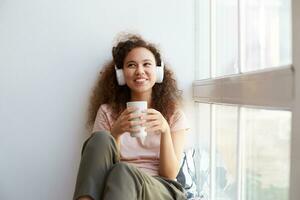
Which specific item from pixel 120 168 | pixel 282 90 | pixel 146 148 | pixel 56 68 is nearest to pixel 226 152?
pixel 146 148

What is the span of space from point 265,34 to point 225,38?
456 millimetres

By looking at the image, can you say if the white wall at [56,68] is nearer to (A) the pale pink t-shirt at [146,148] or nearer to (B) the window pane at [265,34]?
(A) the pale pink t-shirt at [146,148]

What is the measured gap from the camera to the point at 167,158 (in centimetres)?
145

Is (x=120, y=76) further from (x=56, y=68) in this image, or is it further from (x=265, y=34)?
(x=265, y=34)

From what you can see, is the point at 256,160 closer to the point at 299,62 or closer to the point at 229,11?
the point at 299,62

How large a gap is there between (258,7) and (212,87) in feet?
1.40

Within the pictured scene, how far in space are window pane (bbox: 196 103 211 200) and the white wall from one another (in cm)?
8

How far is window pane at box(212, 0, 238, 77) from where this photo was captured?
1.33 m

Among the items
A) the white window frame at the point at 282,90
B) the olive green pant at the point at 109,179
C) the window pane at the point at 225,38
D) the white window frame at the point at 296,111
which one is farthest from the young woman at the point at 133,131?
the white window frame at the point at 296,111

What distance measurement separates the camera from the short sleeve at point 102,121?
1632 millimetres

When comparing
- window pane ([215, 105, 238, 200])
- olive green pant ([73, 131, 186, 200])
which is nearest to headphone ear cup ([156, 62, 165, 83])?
window pane ([215, 105, 238, 200])

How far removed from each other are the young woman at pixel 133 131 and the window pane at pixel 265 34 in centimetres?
39

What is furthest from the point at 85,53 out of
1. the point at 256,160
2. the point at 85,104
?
the point at 256,160

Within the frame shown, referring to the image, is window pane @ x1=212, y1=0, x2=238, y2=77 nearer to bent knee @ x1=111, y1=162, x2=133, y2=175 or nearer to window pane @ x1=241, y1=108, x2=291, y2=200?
window pane @ x1=241, y1=108, x2=291, y2=200
